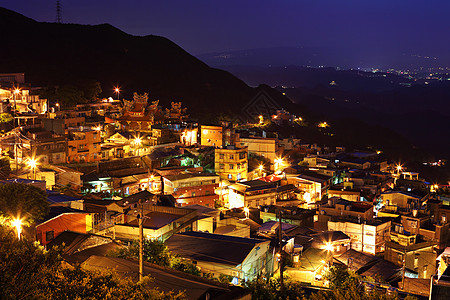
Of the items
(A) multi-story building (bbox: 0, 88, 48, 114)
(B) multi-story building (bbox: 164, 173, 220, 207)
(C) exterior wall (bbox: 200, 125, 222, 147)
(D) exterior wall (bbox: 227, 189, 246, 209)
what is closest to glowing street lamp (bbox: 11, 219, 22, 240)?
(B) multi-story building (bbox: 164, 173, 220, 207)

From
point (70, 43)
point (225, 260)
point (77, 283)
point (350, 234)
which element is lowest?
point (350, 234)

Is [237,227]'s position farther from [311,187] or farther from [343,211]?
[311,187]

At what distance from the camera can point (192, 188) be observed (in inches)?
756

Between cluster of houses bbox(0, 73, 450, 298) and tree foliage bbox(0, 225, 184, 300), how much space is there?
1826 millimetres

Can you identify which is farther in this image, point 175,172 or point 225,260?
point 175,172

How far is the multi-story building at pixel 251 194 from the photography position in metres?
19.9

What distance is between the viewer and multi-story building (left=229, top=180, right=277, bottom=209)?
19875 millimetres

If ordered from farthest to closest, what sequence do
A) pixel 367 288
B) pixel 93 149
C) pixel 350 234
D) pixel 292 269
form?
pixel 93 149
pixel 350 234
pixel 292 269
pixel 367 288

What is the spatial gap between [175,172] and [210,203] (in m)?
2.30

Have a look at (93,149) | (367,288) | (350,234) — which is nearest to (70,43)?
(93,149)

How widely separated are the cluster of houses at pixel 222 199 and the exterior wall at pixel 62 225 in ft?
0.09

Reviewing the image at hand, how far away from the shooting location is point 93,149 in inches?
852

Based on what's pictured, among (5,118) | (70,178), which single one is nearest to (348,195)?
(70,178)

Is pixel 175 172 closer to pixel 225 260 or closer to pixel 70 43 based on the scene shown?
pixel 225 260
